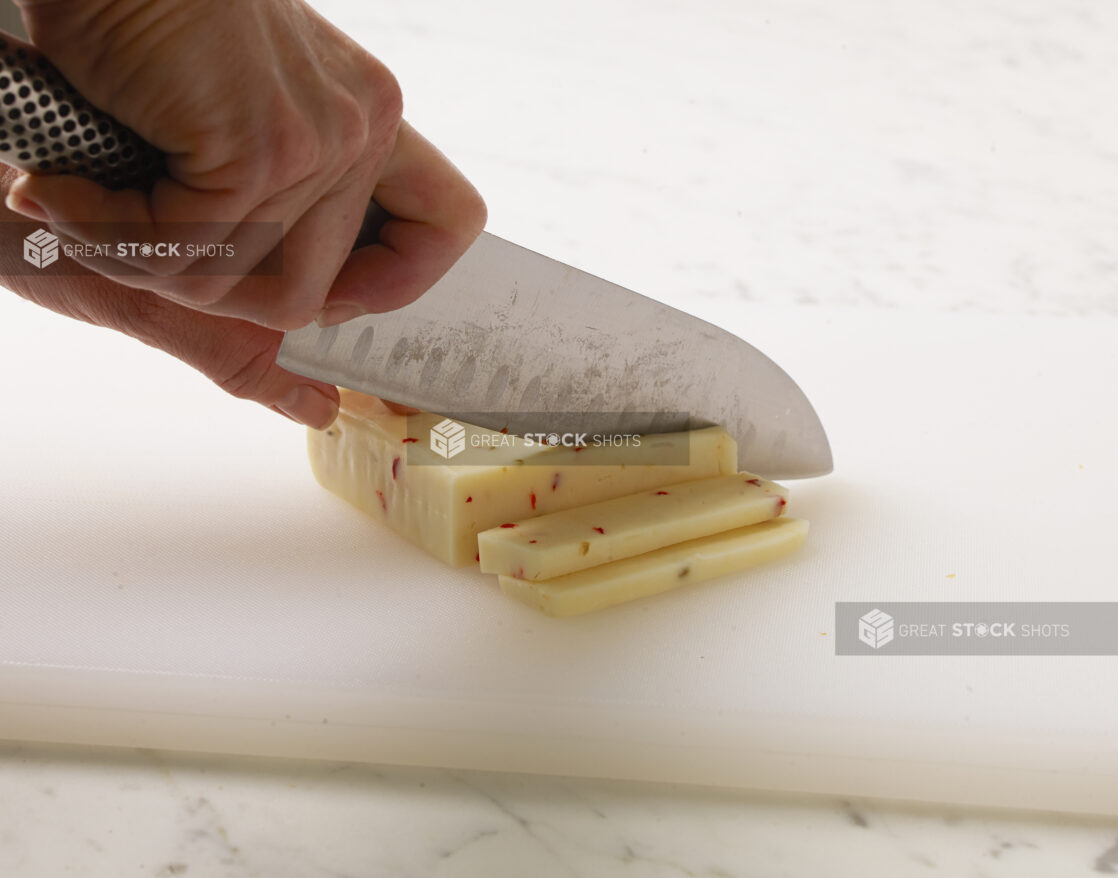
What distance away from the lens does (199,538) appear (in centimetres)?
193

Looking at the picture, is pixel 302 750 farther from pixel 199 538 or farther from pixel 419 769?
pixel 199 538

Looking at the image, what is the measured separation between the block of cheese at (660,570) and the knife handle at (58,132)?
2.54ft

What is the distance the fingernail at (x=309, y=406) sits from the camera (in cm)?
200

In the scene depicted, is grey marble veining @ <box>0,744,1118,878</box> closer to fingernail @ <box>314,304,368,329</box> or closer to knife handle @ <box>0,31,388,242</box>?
fingernail @ <box>314,304,368,329</box>

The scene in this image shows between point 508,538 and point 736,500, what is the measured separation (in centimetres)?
40

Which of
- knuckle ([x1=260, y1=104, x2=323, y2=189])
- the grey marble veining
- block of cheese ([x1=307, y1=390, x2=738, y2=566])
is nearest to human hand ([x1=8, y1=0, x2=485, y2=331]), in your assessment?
knuckle ([x1=260, y1=104, x2=323, y2=189])

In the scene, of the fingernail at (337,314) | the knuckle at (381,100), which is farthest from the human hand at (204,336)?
the knuckle at (381,100)

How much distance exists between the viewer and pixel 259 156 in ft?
4.20

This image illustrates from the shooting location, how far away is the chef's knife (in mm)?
1812

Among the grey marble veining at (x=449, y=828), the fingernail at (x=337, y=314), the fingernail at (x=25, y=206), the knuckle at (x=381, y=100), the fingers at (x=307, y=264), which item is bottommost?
the grey marble veining at (x=449, y=828)

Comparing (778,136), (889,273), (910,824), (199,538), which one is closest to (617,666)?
(910,824)

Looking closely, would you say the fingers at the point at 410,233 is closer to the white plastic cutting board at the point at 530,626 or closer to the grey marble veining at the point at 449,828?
the white plastic cutting board at the point at 530,626

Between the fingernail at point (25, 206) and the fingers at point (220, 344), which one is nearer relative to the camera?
the fingernail at point (25, 206)

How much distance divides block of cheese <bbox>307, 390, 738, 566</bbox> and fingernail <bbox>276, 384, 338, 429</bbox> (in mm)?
39
